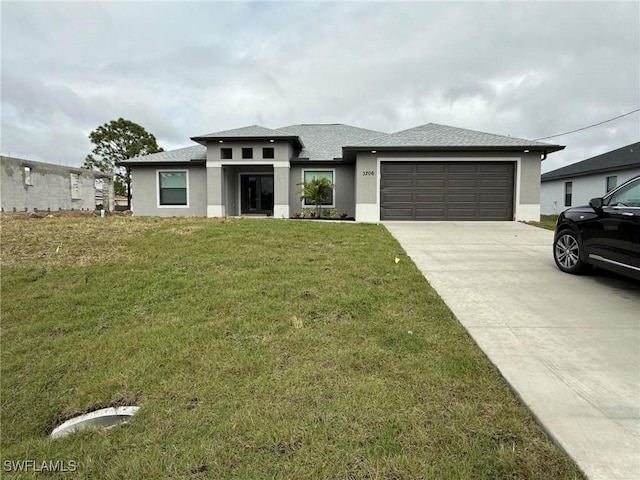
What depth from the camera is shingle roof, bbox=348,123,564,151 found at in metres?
14.0

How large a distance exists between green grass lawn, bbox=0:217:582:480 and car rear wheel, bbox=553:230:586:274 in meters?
2.66

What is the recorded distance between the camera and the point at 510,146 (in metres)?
13.9

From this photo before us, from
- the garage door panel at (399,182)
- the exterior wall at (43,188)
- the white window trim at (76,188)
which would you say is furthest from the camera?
the white window trim at (76,188)

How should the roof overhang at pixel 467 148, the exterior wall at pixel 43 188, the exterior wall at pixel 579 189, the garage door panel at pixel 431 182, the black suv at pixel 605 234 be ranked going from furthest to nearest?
1. the exterior wall at pixel 579 189
2. the exterior wall at pixel 43 188
3. the garage door panel at pixel 431 182
4. the roof overhang at pixel 467 148
5. the black suv at pixel 605 234

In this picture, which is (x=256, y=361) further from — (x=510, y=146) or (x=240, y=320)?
(x=510, y=146)

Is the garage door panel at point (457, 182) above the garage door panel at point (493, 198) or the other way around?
above

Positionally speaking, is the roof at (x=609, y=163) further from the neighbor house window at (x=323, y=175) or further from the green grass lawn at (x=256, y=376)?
the green grass lawn at (x=256, y=376)

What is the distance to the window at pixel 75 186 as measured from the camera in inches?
974

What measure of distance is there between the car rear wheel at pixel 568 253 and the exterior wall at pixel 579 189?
56.2 feet

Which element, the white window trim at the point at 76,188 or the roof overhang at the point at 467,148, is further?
the white window trim at the point at 76,188

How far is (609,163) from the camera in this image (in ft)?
68.2

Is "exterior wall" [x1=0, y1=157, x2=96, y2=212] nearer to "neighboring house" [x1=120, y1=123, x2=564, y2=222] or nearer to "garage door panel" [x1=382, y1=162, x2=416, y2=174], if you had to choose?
"neighboring house" [x1=120, y1=123, x2=564, y2=222]

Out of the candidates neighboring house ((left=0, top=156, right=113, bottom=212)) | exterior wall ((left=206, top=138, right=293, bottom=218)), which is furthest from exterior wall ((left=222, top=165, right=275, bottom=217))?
neighboring house ((left=0, top=156, right=113, bottom=212))

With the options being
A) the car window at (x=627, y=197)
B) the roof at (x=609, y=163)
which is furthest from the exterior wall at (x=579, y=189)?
the car window at (x=627, y=197)
